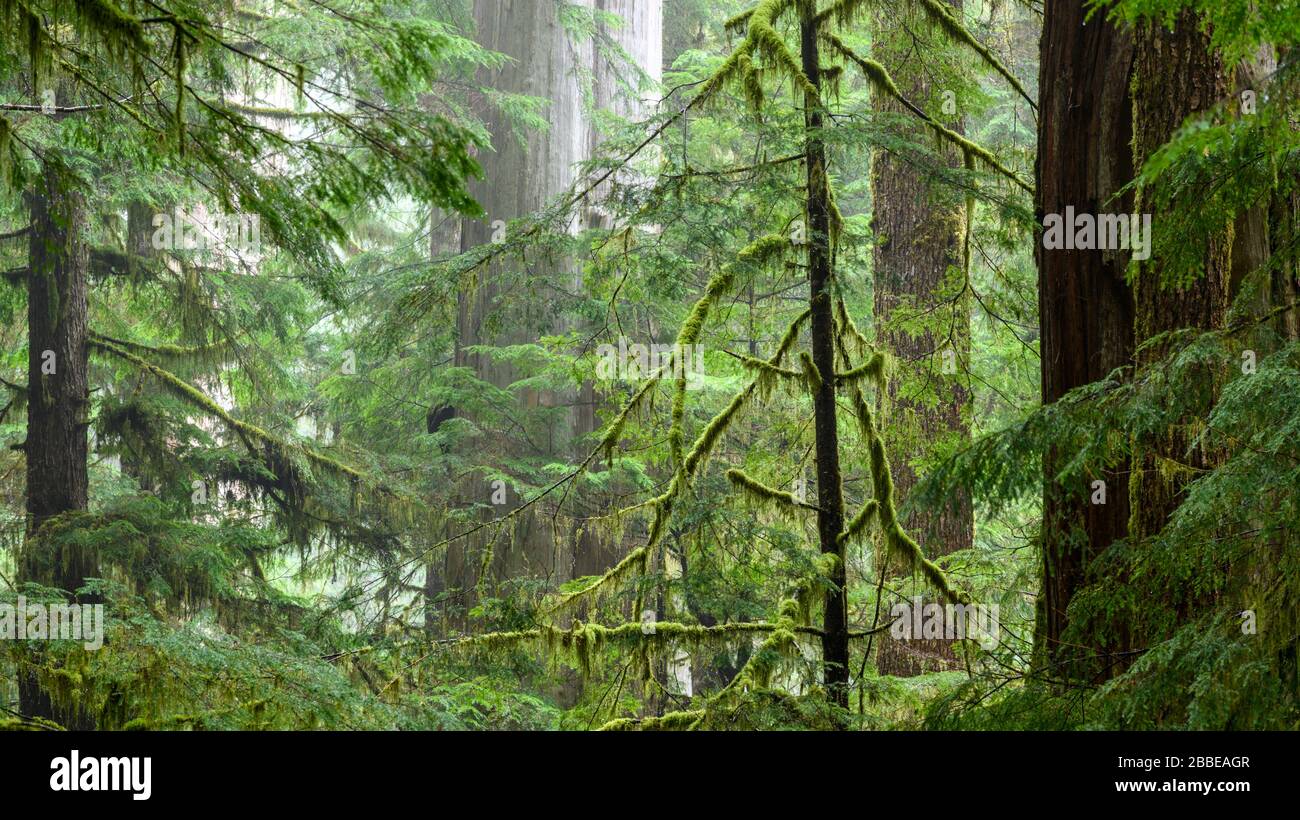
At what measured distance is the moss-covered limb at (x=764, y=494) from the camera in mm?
5680

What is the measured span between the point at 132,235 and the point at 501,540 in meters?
4.38

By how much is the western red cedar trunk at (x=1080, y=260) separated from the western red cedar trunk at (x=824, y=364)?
1.07m

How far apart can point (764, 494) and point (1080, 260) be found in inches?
77.7

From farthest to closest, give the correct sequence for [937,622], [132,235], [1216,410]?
1. [132,235]
2. [937,622]
3. [1216,410]

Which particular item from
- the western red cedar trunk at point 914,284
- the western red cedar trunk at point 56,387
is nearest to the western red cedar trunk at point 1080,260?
the western red cedar trunk at point 914,284

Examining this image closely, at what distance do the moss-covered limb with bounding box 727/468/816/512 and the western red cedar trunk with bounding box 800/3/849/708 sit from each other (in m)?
0.16

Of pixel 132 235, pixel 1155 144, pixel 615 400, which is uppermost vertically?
pixel 132 235

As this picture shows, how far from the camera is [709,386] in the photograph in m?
11.1

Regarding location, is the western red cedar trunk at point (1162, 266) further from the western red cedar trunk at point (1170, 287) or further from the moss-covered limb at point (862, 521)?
the moss-covered limb at point (862, 521)

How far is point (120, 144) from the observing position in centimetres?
517

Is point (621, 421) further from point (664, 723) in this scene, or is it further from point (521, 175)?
point (521, 175)

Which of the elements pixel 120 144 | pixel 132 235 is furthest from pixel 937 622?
pixel 132 235
